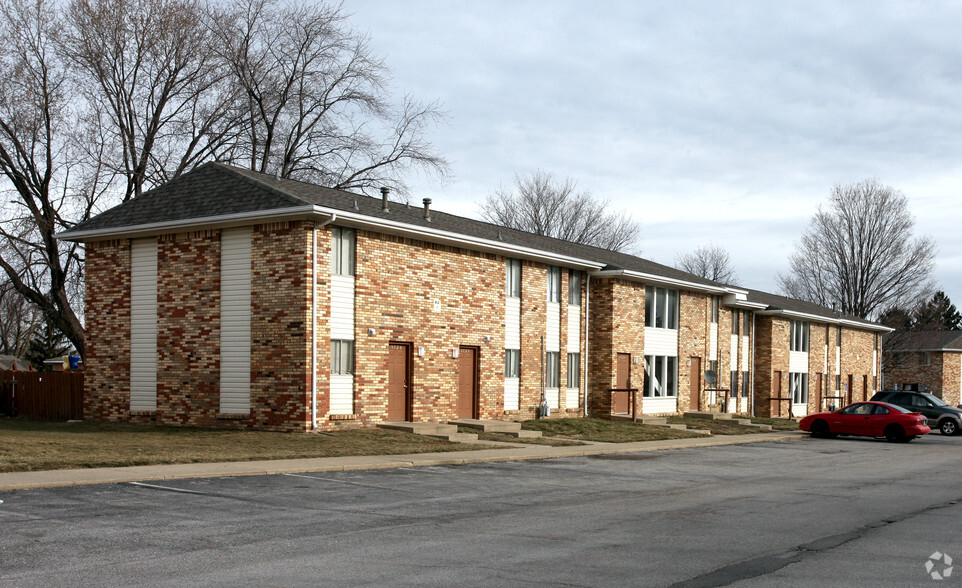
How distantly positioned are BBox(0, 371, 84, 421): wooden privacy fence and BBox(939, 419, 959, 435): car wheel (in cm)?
3166

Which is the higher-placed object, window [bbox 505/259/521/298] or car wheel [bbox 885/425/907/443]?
window [bbox 505/259/521/298]

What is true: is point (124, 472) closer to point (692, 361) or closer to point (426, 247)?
point (426, 247)

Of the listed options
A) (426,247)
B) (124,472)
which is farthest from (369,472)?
Result: (426,247)

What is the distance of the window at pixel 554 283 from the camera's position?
32938 mm

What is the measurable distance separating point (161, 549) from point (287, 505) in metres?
3.23

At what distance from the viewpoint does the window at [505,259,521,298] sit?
30661 mm

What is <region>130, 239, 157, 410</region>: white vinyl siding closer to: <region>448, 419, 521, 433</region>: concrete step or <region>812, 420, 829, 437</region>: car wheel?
<region>448, 419, 521, 433</region>: concrete step

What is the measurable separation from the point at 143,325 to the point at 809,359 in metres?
37.9

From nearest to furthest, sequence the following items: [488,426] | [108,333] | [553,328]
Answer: [108,333] → [488,426] → [553,328]

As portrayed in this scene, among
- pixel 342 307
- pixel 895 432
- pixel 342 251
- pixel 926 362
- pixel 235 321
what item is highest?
pixel 342 251

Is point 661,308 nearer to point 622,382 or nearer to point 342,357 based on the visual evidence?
point 622,382

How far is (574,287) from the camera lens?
113ft

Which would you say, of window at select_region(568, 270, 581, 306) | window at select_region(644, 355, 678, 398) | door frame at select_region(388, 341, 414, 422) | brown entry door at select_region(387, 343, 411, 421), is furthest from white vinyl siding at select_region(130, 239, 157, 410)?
window at select_region(644, 355, 678, 398)

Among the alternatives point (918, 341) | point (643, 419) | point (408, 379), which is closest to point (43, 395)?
point (408, 379)
